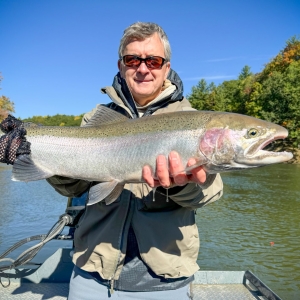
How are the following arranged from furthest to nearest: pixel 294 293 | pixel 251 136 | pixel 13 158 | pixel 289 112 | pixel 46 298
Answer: pixel 289 112
pixel 294 293
pixel 46 298
pixel 13 158
pixel 251 136

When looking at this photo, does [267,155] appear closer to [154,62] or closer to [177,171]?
[177,171]

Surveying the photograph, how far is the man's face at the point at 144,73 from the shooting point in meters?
3.09

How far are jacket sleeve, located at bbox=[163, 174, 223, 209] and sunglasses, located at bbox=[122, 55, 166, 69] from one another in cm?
105

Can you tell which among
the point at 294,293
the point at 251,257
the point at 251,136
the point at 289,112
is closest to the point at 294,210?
the point at 251,257

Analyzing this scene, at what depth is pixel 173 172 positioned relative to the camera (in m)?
2.68

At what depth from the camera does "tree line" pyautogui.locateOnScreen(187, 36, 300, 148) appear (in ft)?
162

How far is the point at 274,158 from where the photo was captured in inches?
104

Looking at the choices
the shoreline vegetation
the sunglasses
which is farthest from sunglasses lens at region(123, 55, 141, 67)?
the shoreline vegetation

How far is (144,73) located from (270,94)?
52.9m

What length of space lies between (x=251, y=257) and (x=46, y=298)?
22.5 ft

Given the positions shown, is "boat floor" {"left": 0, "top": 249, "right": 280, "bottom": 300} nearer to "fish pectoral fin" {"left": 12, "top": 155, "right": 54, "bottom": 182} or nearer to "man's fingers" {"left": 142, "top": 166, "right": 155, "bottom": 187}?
"fish pectoral fin" {"left": 12, "top": 155, "right": 54, "bottom": 182}

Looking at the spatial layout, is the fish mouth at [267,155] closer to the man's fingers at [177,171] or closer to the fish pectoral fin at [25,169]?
the man's fingers at [177,171]

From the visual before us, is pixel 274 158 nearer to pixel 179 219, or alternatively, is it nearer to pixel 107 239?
pixel 179 219

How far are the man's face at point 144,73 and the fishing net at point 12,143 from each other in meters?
1.06
